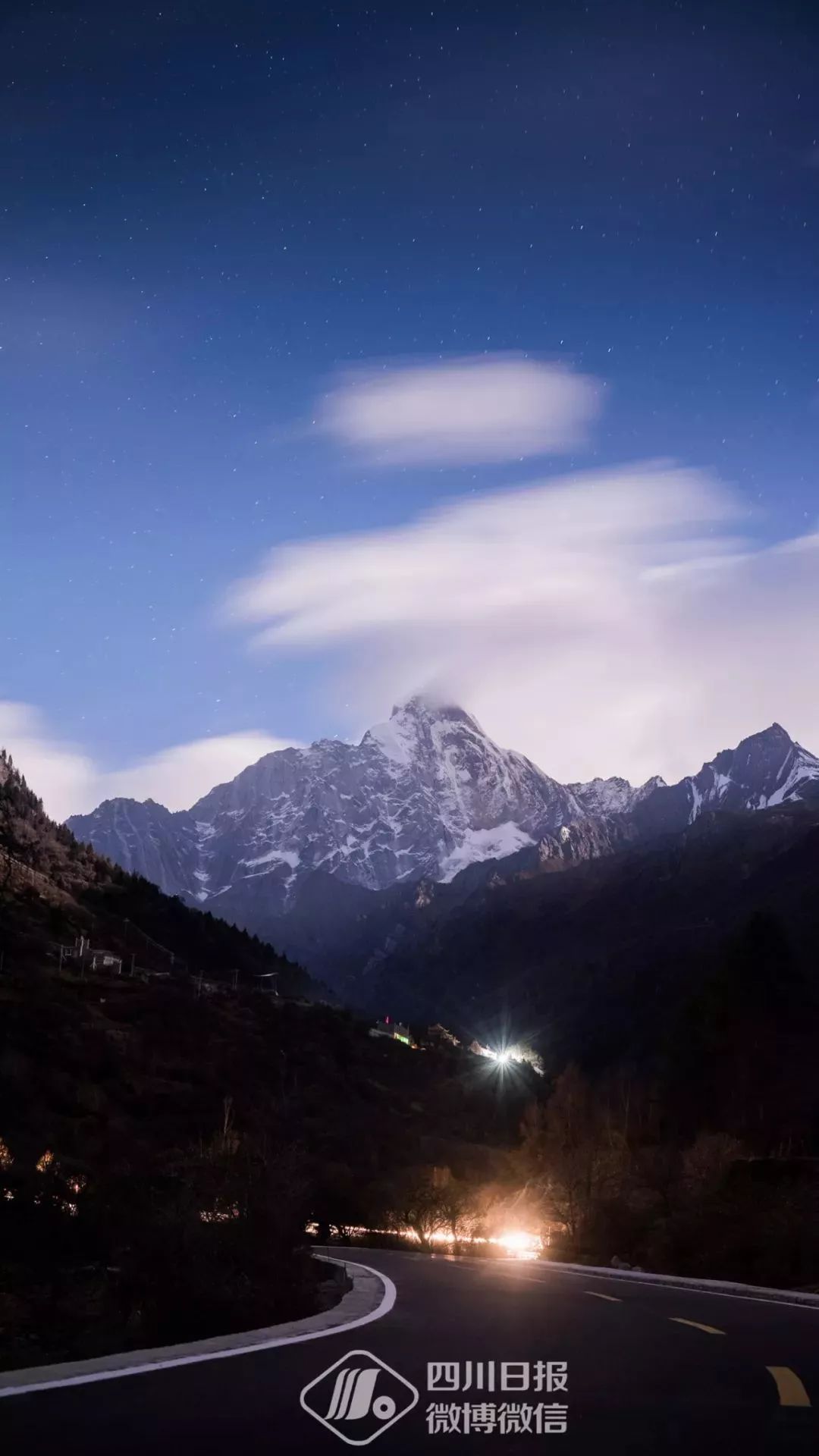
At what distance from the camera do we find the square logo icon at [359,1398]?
8.05 metres

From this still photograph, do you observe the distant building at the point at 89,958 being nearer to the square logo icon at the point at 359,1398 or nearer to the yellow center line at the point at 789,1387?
the square logo icon at the point at 359,1398

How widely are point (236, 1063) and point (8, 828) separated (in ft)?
261

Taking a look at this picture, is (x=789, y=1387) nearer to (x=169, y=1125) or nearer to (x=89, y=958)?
(x=169, y=1125)

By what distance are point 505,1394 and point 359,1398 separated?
110 cm

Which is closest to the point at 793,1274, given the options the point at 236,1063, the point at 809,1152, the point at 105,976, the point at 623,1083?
the point at 809,1152

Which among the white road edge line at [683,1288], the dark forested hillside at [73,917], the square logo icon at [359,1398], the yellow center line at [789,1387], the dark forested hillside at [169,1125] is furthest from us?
the dark forested hillside at [73,917]

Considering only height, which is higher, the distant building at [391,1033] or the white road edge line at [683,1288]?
the distant building at [391,1033]

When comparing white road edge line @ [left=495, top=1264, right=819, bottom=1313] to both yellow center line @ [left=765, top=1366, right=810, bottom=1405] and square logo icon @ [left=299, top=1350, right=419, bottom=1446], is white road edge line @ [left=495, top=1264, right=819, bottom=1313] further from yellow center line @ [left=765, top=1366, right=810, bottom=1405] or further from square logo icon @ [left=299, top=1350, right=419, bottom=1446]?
square logo icon @ [left=299, top=1350, right=419, bottom=1446]

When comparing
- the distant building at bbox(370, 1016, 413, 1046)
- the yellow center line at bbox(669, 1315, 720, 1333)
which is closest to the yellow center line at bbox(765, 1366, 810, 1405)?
the yellow center line at bbox(669, 1315, 720, 1333)

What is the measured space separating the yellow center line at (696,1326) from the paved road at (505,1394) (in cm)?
5

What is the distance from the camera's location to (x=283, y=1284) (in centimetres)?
1958

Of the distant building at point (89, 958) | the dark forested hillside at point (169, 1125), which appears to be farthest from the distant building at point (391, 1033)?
the distant building at point (89, 958)

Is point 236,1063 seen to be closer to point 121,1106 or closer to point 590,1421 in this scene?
point 121,1106

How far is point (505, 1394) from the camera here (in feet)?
30.9
